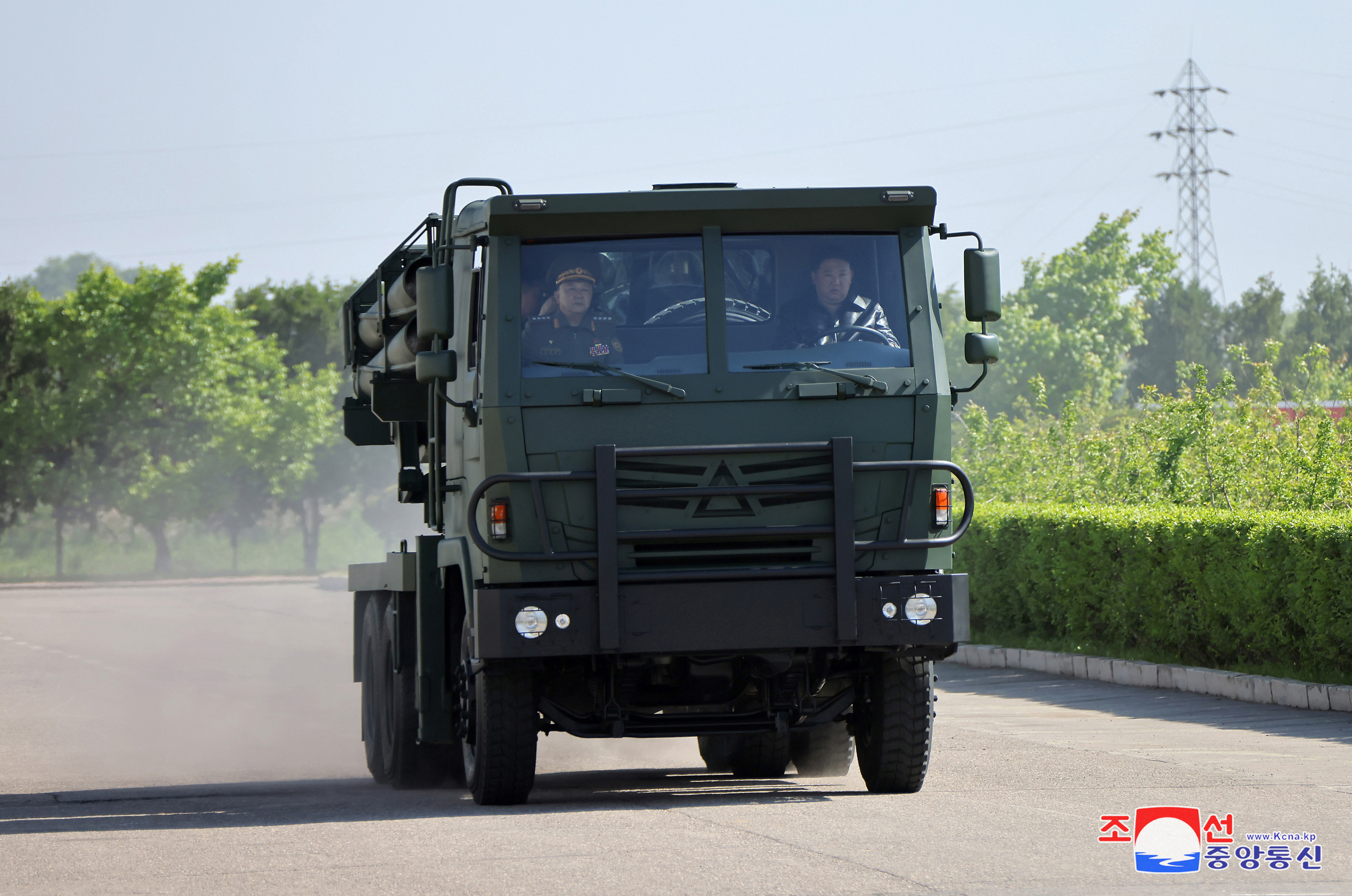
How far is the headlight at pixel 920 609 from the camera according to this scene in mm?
8797

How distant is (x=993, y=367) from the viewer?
85.0m

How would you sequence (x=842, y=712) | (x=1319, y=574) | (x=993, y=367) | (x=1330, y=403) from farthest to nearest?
1. (x=993, y=367)
2. (x=1330, y=403)
3. (x=1319, y=574)
4. (x=842, y=712)

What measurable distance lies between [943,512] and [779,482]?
34.0 inches

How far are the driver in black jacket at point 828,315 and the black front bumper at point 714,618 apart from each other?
3.88ft

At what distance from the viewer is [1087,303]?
87.5 metres

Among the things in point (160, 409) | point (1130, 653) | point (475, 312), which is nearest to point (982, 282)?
point (475, 312)

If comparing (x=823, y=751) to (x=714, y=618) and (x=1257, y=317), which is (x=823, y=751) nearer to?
(x=714, y=618)

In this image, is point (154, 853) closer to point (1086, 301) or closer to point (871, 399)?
point (871, 399)

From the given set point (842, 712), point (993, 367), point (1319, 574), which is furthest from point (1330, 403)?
point (842, 712)

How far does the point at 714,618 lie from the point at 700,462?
747 mm

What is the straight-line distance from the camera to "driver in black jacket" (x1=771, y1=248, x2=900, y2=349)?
29.3 feet

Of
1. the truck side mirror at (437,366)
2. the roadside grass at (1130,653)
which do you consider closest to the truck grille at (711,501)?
the truck side mirror at (437,366)

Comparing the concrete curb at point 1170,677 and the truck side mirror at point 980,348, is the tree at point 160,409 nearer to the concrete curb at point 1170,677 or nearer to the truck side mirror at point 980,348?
the concrete curb at point 1170,677

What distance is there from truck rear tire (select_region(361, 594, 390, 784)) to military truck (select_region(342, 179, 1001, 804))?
254 cm
